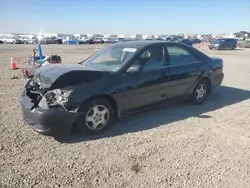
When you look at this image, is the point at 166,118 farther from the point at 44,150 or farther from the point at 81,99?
the point at 44,150

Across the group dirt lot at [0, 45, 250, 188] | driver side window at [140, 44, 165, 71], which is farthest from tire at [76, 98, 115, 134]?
driver side window at [140, 44, 165, 71]

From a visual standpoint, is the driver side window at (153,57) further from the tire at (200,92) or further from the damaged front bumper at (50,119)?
the damaged front bumper at (50,119)

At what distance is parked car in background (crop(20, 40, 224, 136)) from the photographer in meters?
3.64

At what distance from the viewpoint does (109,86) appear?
157 inches

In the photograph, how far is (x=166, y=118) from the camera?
479 cm

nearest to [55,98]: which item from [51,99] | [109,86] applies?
[51,99]

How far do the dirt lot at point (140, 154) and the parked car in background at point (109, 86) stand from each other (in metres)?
0.31

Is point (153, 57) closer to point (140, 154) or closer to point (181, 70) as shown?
point (181, 70)

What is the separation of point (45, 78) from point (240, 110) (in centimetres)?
421

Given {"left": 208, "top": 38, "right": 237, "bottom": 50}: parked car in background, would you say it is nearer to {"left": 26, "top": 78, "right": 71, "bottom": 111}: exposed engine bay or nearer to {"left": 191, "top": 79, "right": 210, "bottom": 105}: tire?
{"left": 191, "top": 79, "right": 210, "bottom": 105}: tire

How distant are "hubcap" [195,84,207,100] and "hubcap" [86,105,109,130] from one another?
2.60 metres

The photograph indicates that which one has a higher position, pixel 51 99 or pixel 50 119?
pixel 51 99

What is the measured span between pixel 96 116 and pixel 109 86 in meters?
0.55

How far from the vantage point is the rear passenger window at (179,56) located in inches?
198
